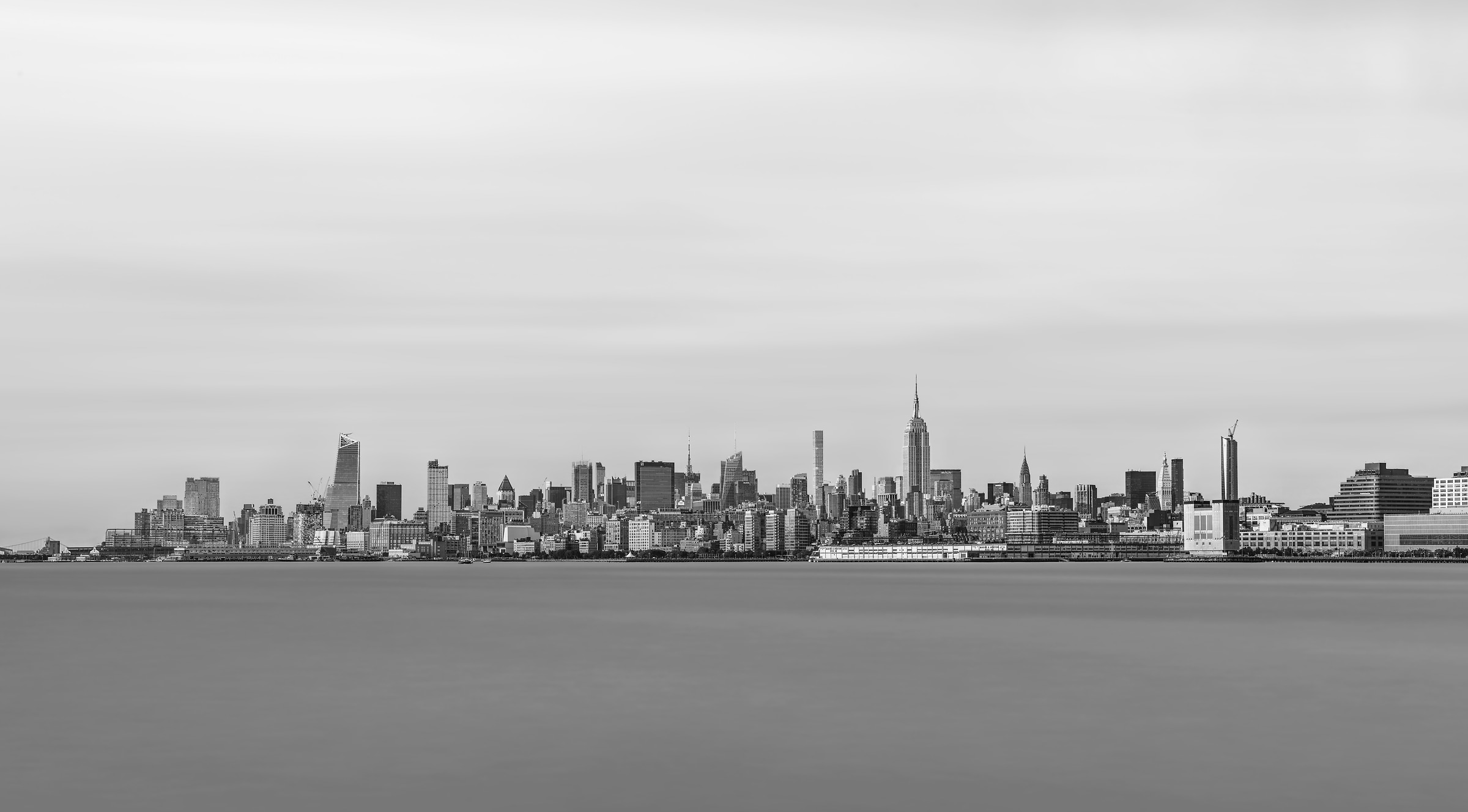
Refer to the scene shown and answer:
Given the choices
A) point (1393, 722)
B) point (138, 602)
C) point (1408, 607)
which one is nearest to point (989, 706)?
point (1393, 722)

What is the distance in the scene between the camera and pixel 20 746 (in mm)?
45656

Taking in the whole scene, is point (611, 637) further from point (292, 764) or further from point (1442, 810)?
point (1442, 810)

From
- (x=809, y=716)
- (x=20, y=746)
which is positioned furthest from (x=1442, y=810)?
(x=20, y=746)

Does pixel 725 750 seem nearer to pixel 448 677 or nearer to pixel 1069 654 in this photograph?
pixel 448 677

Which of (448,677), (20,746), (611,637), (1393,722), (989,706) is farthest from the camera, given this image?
(611,637)

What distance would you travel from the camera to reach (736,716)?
52.4m

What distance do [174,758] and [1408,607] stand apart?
110956mm

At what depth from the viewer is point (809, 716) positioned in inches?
2034

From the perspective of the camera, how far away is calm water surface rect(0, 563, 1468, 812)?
126 ft

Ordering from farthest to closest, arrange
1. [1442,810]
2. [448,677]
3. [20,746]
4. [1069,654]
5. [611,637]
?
[611,637] → [1069,654] → [448,677] → [20,746] → [1442,810]

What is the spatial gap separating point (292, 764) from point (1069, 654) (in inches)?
1800

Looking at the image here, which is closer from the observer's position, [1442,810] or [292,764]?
[1442,810]

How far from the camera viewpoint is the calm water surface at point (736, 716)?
3828 centimetres

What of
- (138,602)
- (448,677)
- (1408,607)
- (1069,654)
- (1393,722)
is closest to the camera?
(1393,722)
